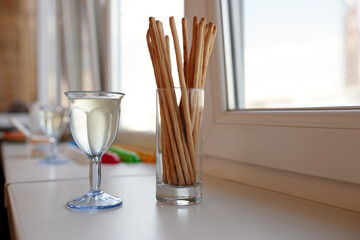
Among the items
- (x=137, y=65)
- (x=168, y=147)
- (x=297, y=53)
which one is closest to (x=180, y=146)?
(x=168, y=147)

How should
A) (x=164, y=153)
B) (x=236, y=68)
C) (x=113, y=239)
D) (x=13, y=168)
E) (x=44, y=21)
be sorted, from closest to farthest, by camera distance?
(x=113, y=239)
(x=164, y=153)
(x=236, y=68)
(x=13, y=168)
(x=44, y=21)

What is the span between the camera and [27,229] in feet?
1.39

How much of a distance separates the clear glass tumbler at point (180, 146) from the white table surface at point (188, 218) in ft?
0.08

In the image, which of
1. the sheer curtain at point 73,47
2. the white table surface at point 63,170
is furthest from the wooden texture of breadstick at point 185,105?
the sheer curtain at point 73,47

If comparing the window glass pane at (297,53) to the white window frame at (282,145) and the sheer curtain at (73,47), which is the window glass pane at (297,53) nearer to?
the white window frame at (282,145)

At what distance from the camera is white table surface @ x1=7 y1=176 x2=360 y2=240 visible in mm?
410

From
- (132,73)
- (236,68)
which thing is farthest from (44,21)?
(236,68)

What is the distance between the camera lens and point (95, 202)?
529 millimetres

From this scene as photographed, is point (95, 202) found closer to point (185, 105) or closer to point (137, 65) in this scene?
point (185, 105)

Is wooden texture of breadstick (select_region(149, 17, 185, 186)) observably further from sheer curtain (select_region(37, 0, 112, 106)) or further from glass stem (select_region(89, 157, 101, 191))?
sheer curtain (select_region(37, 0, 112, 106))

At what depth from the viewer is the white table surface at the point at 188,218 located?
41 centimetres

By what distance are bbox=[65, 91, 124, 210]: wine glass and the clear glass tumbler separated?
0.07 m

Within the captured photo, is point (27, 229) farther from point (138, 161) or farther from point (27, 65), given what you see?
point (27, 65)

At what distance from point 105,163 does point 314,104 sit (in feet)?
2.07
